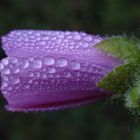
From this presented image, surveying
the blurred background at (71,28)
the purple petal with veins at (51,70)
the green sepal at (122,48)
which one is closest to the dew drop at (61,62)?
the purple petal with veins at (51,70)

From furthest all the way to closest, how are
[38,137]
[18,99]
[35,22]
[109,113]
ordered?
[35,22] < [38,137] < [109,113] < [18,99]

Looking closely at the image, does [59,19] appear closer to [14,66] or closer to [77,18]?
[77,18]

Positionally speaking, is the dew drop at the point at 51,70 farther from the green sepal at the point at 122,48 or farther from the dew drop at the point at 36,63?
the green sepal at the point at 122,48

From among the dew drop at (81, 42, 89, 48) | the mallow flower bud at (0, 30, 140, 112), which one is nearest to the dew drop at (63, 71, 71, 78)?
the mallow flower bud at (0, 30, 140, 112)

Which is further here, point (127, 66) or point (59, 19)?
point (59, 19)

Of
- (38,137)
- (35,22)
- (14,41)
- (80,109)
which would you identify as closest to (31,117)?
(38,137)

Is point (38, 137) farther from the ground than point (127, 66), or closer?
closer

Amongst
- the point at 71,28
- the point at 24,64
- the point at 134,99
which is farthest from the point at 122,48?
the point at 71,28
